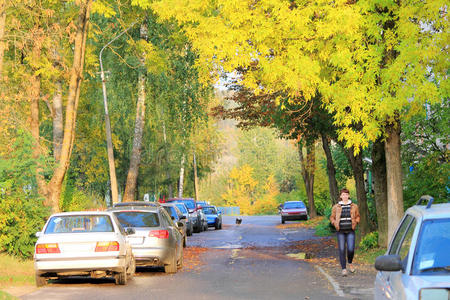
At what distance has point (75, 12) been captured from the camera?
2919 cm

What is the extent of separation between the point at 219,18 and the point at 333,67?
298 centimetres

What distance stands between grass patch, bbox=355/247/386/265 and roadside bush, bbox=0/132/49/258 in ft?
27.8

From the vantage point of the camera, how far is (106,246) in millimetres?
14898

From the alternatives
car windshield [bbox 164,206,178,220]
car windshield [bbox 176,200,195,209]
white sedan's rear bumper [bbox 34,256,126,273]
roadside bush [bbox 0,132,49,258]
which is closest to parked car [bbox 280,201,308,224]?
car windshield [bbox 176,200,195,209]

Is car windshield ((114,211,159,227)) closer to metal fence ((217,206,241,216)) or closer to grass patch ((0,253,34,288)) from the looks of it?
grass patch ((0,253,34,288))

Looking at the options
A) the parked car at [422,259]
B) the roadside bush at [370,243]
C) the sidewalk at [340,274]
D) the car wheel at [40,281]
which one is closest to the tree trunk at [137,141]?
the sidewalk at [340,274]

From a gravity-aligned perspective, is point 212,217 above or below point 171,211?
below

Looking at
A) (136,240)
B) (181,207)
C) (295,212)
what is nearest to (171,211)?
(181,207)

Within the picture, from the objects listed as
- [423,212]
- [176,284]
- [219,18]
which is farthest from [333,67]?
[423,212]

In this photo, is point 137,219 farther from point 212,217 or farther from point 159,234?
point 212,217

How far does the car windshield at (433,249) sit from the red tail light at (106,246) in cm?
945

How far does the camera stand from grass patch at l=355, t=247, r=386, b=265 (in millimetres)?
19956

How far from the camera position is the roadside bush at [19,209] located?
63.0 ft

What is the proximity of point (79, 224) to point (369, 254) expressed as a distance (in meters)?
9.04
